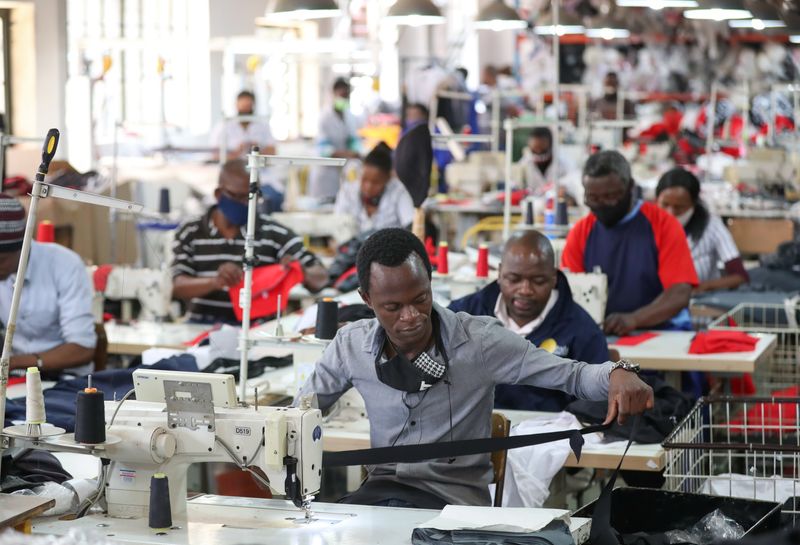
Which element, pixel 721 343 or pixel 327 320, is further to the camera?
pixel 721 343

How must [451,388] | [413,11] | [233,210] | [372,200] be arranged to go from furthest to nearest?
1. [413,11]
2. [372,200]
3. [233,210]
4. [451,388]

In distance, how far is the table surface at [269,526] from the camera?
2482 mm

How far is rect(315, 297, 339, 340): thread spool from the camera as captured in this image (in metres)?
3.68

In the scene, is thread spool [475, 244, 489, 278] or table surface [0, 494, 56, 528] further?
thread spool [475, 244, 489, 278]

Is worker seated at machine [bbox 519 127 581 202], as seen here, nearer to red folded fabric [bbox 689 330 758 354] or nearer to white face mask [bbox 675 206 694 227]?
white face mask [bbox 675 206 694 227]

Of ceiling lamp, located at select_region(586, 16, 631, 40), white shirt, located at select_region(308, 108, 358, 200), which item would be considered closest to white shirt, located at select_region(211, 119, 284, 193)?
A: white shirt, located at select_region(308, 108, 358, 200)

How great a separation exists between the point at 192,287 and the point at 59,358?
1301 mm

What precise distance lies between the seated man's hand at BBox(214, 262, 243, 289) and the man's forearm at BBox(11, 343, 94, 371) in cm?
104

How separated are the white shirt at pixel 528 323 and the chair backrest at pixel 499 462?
63 cm

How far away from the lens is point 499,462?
126 inches

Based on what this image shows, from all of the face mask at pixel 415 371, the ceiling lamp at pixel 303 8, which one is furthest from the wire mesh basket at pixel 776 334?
the ceiling lamp at pixel 303 8

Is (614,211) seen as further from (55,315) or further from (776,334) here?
(55,315)

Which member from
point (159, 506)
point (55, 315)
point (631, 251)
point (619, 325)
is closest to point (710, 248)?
point (631, 251)

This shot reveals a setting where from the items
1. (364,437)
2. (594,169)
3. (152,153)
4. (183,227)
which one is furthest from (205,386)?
(152,153)
